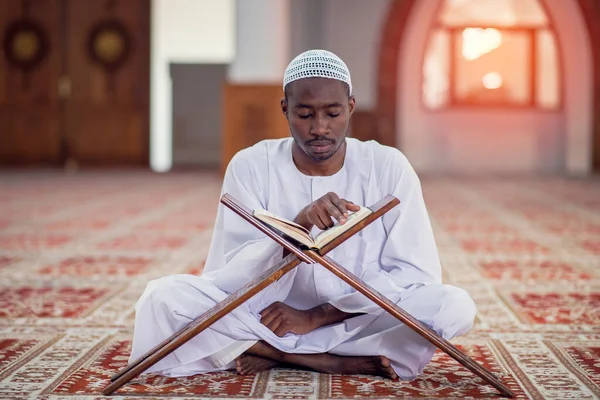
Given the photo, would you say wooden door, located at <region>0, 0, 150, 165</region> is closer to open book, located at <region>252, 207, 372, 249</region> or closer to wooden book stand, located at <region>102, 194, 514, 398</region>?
wooden book stand, located at <region>102, 194, 514, 398</region>

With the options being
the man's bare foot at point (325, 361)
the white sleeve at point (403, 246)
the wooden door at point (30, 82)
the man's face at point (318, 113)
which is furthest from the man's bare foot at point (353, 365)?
the wooden door at point (30, 82)

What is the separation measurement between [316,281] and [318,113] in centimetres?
47

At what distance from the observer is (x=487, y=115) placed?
1326 centimetres

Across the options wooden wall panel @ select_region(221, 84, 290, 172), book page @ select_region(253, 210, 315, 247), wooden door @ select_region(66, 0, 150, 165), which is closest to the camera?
book page @ select_region(253, 210, 315, 247)

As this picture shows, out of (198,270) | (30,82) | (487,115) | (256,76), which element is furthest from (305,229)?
(30,82)

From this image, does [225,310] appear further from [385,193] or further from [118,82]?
[118,82]

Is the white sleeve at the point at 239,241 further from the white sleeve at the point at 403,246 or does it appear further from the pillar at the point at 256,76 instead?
the pillar at the point at 256,76

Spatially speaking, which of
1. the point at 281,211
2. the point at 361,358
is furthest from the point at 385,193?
the point at 361,358

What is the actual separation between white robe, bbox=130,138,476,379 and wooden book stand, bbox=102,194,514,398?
0.13 metres

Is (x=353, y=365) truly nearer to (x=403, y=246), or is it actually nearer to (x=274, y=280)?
(x=403, y=246)

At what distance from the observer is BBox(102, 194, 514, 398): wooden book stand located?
217 centimetres

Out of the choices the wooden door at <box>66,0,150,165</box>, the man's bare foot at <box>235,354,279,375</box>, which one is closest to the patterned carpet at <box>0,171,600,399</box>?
the man's bare foot at <box>235,354,279,375</box>

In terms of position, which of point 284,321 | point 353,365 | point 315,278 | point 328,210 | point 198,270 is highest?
point 328,210

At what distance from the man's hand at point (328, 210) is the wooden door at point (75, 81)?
11191 mm
